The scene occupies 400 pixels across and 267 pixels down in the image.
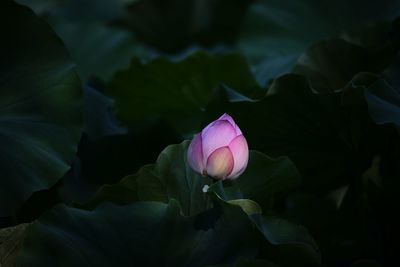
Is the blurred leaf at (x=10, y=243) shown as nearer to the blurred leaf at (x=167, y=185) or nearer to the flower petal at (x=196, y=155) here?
the blurred leaf at (x=167, y=185)

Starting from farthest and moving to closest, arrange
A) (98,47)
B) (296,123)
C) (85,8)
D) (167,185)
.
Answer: (85,8), (98,47), (296,123), (167,185)

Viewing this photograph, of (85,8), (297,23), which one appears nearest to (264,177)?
(297,23)

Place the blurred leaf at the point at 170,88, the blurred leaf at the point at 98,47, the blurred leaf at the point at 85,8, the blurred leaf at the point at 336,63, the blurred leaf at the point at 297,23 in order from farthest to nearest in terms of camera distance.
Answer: the blurred leaf at the point at 85,8 < the blurred leaf at the point at 98,47 < the blurred leaf at the point at 297,23 < the blurred leaf at the point at 170,88 < the blurred leaf at the point at 336,63

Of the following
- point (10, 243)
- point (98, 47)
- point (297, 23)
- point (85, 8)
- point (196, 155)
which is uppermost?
point (196, 155)

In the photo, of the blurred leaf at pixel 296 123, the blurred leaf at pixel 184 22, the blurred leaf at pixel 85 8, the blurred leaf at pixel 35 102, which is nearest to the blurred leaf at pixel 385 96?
the blurred leaf at pixel 296 123

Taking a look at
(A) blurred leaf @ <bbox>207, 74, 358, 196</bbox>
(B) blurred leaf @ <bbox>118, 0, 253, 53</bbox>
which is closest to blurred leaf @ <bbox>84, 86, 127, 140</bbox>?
(A) blurred leaf @ <bbox>207, 74, 358, 196</bbox>

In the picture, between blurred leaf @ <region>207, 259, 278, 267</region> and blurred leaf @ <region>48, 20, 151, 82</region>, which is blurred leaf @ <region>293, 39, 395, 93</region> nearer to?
blurred leaf @ <region>207, 259, 278, 267</region>

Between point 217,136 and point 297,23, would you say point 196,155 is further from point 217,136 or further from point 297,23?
point 297,23
